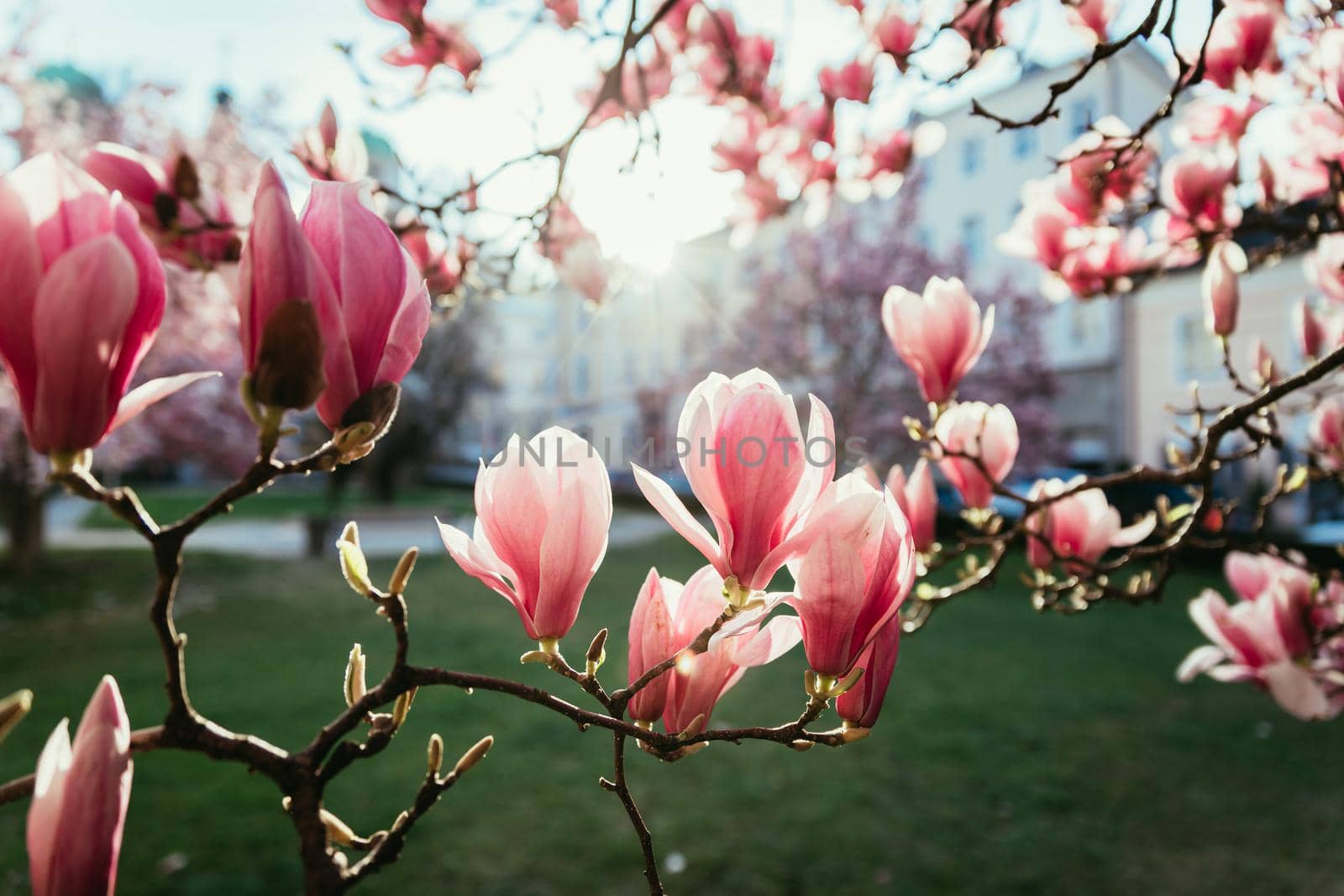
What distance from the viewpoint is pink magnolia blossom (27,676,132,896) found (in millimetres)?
438

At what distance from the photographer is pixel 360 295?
20.5 inches

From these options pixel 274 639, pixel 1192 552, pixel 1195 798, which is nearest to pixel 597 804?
pixel 1195 798

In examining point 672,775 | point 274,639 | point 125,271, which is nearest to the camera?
point 125,271

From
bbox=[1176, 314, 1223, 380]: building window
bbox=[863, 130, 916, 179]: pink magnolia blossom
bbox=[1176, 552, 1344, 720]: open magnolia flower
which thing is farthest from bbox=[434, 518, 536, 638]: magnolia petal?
bbox=[1176, 314, 1223, 380]: building window

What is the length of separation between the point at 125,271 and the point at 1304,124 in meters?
1.84

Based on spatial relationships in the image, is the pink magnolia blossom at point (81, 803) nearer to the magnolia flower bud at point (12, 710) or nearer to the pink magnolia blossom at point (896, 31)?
the magnolia flower bud at point (12, 710)

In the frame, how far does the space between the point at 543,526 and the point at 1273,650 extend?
132cm

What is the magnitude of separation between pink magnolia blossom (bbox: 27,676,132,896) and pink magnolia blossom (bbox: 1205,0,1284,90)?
2.00 meters

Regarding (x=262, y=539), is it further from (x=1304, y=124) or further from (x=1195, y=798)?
(x=1304, y=124)

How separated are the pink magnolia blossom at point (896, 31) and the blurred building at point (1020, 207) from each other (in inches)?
479

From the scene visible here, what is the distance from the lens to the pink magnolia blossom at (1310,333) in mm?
1607

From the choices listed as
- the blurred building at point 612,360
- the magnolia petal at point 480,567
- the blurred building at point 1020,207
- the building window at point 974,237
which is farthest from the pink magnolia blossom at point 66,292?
the building window at point 974,237

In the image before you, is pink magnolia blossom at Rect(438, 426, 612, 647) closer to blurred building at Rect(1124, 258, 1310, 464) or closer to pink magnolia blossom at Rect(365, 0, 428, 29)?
pink magnolia blossom at Rect(365, 0, 428, 29)

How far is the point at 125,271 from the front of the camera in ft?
1.49
